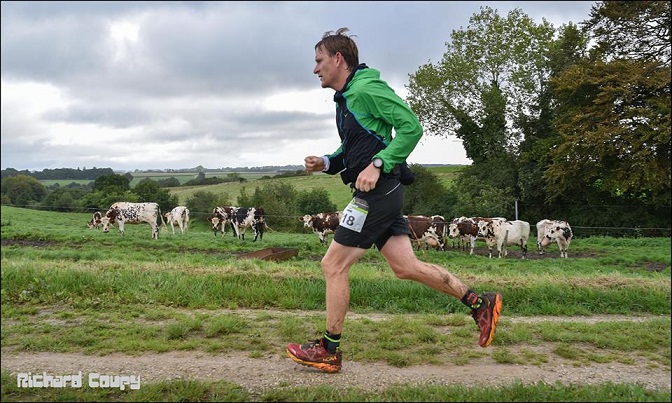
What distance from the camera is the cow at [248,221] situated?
2727cm

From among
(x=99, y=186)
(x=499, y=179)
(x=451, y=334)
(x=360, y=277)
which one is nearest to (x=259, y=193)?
(x=99, y=186)

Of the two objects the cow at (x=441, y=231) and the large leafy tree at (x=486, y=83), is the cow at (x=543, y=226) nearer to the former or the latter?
the cow at (x=441, y=231)

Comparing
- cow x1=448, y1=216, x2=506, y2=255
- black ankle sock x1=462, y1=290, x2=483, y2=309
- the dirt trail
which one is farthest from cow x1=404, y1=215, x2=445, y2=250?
black ankle sock x1=462, y1=290, x2=483, y2=309

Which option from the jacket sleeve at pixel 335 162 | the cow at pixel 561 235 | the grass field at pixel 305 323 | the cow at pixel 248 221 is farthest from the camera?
the cow at pixel 248 221

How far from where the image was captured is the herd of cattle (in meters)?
21.2

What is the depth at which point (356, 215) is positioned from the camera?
372cm

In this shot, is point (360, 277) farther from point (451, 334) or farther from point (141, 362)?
point (141, 362)

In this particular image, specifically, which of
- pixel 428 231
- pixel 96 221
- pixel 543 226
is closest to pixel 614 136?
pixel 543 226

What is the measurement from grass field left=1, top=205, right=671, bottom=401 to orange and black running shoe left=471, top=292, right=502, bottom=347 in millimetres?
317

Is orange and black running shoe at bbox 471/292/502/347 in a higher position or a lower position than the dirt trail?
higher

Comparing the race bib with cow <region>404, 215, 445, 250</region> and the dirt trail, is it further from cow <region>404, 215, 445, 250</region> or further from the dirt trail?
cow <region>404, 215, 445, 250</region>

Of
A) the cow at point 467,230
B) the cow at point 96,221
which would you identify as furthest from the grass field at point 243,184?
the cow at point 467,230

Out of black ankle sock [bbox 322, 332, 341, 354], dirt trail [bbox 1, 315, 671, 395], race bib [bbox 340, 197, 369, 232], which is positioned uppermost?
race bib [bbox 340, 197, 369, 232]

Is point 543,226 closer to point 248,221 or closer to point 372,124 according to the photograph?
point 248,221
